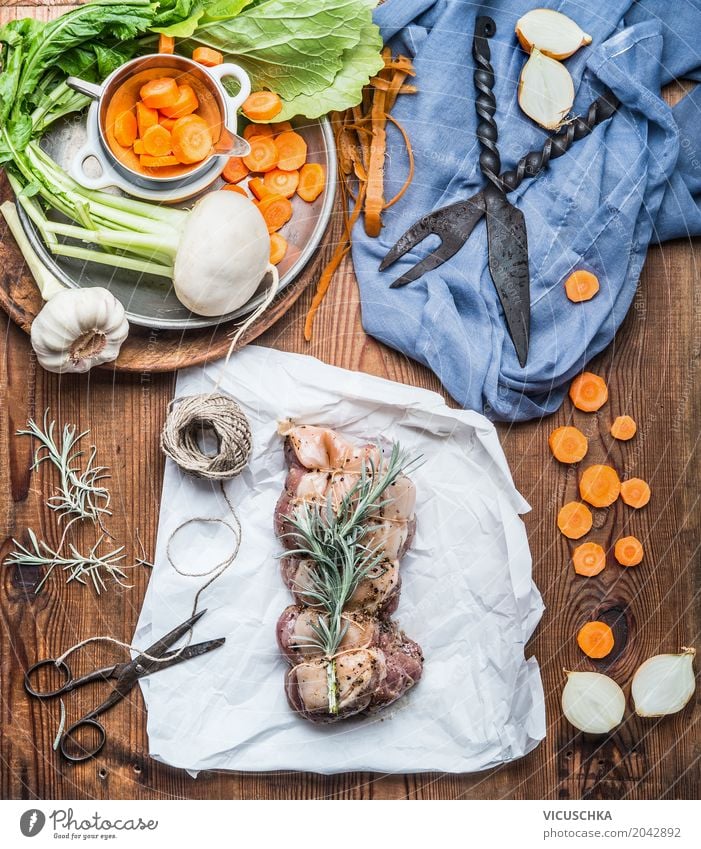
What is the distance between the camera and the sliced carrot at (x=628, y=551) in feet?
4.11

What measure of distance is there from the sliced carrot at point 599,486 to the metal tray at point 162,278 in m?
0.56

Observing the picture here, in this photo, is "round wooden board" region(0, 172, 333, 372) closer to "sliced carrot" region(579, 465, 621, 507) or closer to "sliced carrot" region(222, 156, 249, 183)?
"sliced carrot" region(222, 156, 249, 183)

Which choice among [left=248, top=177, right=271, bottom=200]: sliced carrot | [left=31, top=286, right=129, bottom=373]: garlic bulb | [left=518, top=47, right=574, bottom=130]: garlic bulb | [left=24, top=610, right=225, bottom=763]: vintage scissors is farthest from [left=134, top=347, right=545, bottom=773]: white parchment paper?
[left=518, top=47, right=574, bottom=130]: garlic bulb

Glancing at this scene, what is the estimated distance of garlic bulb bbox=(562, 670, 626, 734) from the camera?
1.23 meters

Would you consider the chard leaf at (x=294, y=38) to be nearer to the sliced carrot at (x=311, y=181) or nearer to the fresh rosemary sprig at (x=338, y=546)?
the sliced carrot at (x=311, y=181)

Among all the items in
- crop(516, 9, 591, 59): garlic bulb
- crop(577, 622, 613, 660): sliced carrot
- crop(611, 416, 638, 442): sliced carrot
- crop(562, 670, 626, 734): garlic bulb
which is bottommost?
crop(562, 670, 626, 734): garlic bulb

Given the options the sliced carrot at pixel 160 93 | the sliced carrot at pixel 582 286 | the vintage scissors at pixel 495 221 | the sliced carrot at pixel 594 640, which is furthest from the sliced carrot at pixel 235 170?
the sliced carrot at pixel 594 640

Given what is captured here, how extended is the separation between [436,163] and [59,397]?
27.3 inches

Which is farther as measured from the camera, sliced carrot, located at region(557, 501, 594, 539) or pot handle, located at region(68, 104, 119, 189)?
sliced carrot, located at region(557, 501, 594, 539)

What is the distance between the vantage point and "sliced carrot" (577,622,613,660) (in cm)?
125

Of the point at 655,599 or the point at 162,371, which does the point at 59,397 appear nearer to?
the point at 162,371

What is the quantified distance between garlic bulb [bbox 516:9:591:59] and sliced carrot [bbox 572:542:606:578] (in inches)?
30.6

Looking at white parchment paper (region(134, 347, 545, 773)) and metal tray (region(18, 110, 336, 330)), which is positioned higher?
metal tray (region(18, 110, 336, 330))
